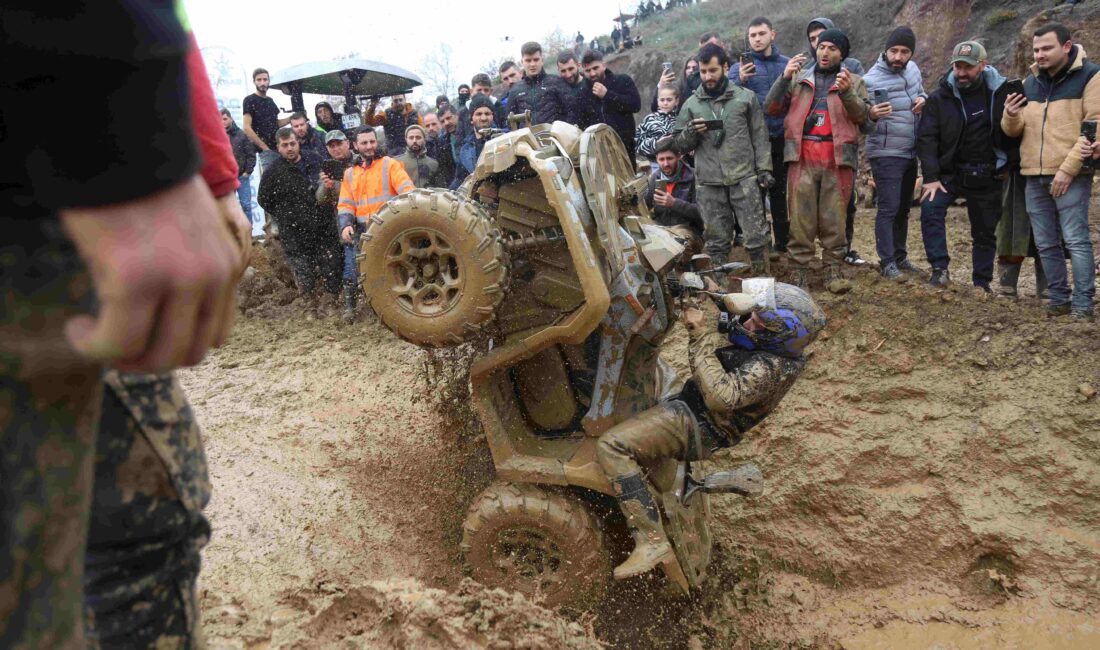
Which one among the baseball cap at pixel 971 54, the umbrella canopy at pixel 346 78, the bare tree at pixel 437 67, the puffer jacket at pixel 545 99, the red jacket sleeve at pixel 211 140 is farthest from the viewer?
the bare tree at pixel 437 67

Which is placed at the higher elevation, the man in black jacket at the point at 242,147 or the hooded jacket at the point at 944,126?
the man in black jacket at the point at 242,147

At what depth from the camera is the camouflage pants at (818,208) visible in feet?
19.3

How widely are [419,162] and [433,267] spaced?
5494 millimetres

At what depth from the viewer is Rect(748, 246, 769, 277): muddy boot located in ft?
20.0

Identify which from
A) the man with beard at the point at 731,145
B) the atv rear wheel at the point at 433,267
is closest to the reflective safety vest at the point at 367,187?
the man with beard at the point at 731,145

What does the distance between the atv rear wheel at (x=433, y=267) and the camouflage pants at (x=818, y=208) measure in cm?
368

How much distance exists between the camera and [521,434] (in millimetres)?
3822

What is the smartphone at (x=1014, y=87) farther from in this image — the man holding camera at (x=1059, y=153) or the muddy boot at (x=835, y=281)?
the muddy boot at (x=835, y=281)

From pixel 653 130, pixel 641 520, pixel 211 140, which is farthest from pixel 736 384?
pixel 653 130

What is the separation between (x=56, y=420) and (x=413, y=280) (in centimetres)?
227

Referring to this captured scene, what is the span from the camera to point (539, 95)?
23.9 ft

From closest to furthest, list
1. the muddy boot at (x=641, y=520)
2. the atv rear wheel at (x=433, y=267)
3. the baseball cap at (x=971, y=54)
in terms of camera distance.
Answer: the atv rear wheel at (x=433, y=267)
the muddy boot at (x=641, y=520)
the baseball cap at (x=971, y=54)

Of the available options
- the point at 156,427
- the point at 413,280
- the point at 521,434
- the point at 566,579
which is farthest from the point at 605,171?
the point at 156,427

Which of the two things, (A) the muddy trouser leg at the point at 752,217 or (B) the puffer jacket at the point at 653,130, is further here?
(B) the puffer jacket at the point at 653,130
